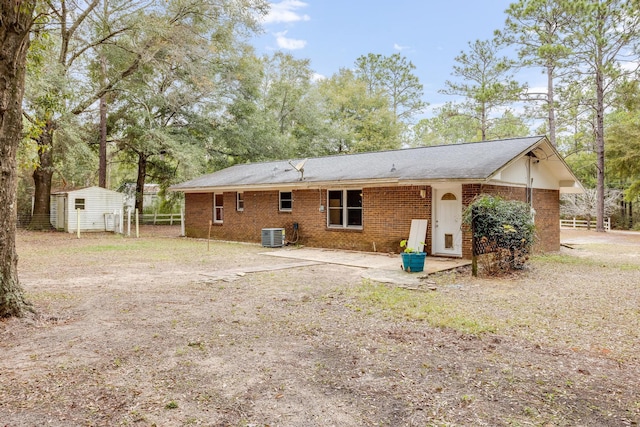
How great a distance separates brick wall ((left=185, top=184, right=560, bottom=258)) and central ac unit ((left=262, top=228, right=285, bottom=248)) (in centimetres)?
38

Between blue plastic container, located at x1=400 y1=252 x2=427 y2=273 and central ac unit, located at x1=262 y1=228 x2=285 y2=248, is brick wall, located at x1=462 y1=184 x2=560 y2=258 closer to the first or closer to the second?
blue plastic container, located at x1=400 y1=252 x2=427 y2=273

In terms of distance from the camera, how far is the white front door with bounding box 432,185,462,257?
35.8ft

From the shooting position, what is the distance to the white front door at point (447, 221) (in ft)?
35.8

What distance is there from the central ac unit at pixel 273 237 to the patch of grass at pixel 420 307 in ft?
23.4

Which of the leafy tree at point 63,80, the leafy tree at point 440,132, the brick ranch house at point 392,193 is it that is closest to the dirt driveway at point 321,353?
the brick ranch house at point 392,193

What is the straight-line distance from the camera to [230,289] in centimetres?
756

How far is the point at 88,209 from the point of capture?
70.1 feet

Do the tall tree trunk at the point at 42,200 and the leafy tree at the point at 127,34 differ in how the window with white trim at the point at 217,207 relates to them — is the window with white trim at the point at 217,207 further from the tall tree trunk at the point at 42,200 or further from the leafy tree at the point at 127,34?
the tall tree trunk at the point at 42,200

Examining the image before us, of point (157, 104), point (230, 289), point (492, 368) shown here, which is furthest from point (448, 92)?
point (492, 368)

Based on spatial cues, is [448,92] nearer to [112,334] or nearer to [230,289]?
[230,289]

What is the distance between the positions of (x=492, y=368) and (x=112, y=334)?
4257mm

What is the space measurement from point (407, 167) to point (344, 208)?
256cm

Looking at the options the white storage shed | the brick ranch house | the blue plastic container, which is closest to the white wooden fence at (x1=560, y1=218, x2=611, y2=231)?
the brick ranch house

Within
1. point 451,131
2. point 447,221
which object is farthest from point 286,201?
point 451,131
